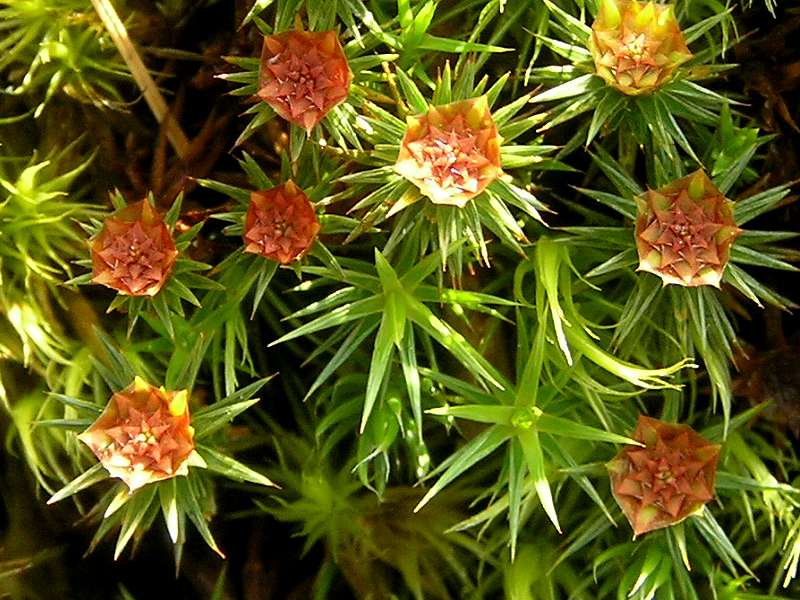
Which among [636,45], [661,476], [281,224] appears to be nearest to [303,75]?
[281,224]

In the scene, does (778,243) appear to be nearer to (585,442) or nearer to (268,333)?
(585,442)

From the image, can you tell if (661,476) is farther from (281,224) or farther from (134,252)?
(134,252)

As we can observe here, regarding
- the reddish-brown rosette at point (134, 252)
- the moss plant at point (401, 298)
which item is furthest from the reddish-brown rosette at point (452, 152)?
the reddish-brown rosette at point (134, 252)

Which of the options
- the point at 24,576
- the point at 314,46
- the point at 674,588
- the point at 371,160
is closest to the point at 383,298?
the point at 371,160

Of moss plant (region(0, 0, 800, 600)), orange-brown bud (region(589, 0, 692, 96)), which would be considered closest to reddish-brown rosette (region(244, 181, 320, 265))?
moss plant (region(0, 0, 800, 600))

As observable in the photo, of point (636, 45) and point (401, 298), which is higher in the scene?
point (636, 45)
